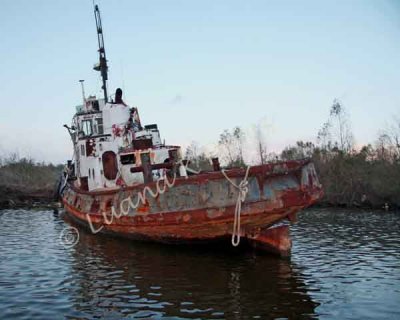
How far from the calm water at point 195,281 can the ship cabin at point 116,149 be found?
2483 millimetres

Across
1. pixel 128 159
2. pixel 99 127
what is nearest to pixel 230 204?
pixel 128 159

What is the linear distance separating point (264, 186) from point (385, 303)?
4.09 metres

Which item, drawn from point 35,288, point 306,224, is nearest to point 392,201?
point 306,224

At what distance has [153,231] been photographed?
12922 millimetres

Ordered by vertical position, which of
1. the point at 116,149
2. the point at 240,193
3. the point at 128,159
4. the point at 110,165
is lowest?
the point at 240,193

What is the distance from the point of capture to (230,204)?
11.2 meters

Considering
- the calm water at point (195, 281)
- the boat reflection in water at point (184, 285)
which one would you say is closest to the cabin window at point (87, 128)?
the calm water at point (195, 281)

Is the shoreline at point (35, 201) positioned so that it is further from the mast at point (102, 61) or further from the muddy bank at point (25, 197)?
the mast at point (102, 61)

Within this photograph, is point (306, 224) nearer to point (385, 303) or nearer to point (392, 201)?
point (392, 201)

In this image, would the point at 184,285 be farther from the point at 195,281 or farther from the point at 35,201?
the point at 35,201

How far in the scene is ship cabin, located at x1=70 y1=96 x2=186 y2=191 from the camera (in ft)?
51.8

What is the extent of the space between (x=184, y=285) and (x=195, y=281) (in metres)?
0.37

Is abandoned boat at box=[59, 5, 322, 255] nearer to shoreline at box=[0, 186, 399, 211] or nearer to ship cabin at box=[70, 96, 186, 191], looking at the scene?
ship cabin at box=[70, 96, 186, 191]

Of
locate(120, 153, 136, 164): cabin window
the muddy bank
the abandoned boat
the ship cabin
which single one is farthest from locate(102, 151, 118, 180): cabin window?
the muddy bank
